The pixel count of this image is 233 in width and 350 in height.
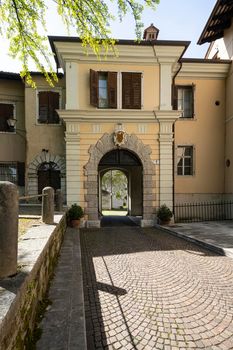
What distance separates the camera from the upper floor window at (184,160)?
41.8 feet

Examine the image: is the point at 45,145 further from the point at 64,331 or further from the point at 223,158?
the point at 64,331

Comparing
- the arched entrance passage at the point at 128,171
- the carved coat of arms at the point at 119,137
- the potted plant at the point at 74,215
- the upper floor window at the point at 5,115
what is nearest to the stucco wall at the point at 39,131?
the upper floor window at the point at 5,115

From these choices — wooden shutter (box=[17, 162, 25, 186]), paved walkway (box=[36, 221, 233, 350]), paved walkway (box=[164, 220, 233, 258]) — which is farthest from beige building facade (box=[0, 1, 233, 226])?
paved walkway (box=[36, 221, 233, 350])

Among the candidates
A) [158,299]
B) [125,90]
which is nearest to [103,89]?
[125,90]

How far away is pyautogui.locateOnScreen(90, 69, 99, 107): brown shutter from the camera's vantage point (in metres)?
10.7

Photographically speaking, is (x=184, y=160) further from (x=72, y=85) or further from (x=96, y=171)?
(x=72, y=85)

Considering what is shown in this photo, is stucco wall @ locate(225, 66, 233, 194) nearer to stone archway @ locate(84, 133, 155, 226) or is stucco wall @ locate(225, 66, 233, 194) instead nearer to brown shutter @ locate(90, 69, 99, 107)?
stone archway @ locate(84, 133, 155, 226)

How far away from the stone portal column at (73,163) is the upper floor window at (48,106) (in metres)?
2.10

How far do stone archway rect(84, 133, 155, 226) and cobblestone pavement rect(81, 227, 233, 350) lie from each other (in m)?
4.28

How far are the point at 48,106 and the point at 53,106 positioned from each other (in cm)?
26

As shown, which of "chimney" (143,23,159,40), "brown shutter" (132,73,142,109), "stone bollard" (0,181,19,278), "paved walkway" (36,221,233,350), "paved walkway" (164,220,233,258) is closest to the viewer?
"stone bollard" (0,181,19,278)

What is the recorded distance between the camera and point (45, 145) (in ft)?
40.6

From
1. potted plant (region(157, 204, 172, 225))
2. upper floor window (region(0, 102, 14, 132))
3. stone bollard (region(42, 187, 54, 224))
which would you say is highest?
upper floor window (region(0, 102, 14, 132))

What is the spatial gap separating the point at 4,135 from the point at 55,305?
11.6 m
